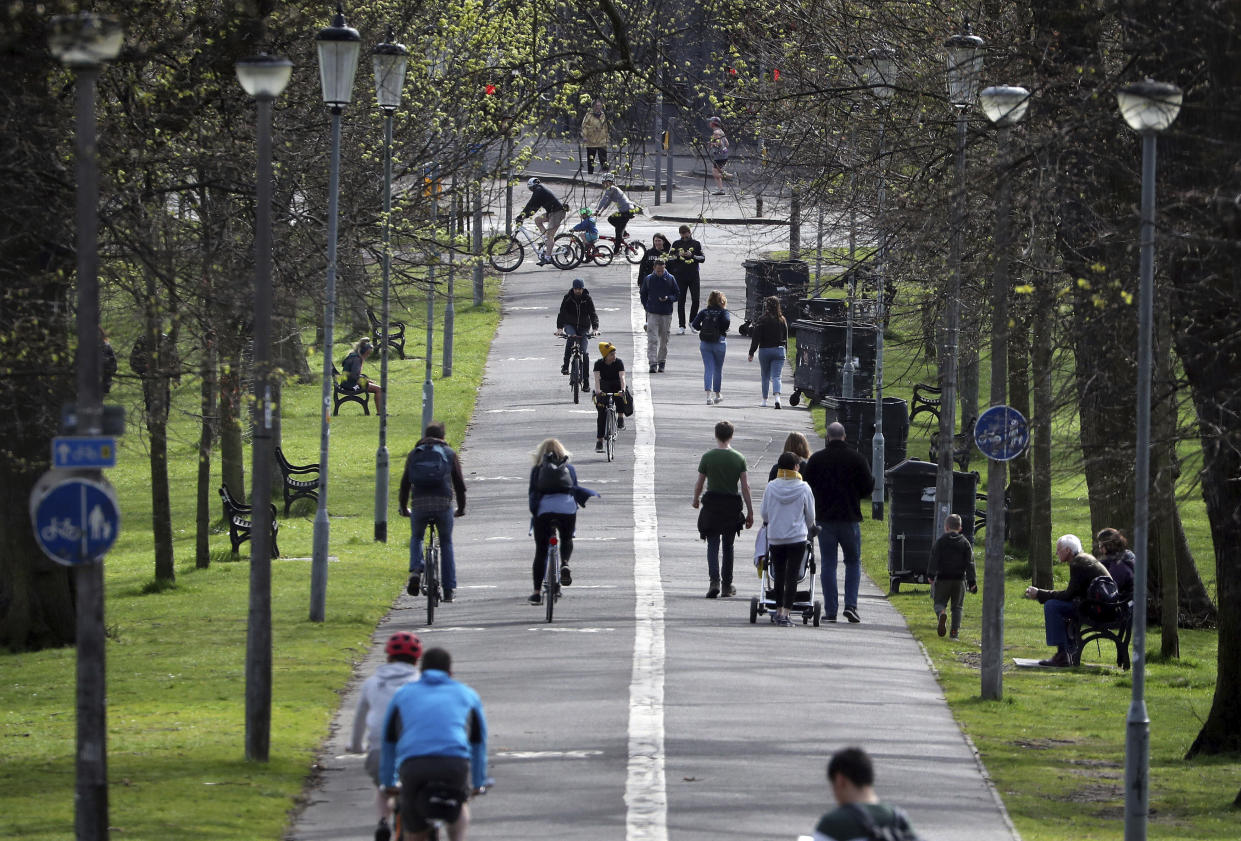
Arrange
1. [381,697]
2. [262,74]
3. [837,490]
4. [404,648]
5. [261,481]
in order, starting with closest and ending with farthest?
[381,697] < [404,648] < [262,74] < [261,481] < [837,490]

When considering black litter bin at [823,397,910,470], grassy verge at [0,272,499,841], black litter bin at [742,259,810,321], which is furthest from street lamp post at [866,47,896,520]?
black litter bin at [742,259,810,321]

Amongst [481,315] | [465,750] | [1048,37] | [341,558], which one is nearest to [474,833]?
[465,750]

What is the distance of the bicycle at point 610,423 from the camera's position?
31.3 meters

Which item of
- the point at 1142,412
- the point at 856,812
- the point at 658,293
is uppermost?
the point at 658,293

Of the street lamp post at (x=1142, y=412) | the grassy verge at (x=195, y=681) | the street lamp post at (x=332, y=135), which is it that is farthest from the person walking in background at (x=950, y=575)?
the street lamp post at (x=1142, y=412)

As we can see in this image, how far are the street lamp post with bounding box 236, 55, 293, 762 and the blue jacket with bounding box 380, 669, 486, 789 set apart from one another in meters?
4.39

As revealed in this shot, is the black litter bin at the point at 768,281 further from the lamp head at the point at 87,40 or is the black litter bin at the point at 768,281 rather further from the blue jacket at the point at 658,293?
the lamp head at the point at 87,40

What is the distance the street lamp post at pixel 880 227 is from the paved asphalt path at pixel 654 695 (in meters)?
1.82

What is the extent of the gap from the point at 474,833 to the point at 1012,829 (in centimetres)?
325

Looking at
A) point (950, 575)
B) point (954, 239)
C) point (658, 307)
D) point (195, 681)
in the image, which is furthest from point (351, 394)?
point (195, 681)

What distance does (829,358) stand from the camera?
3800cm

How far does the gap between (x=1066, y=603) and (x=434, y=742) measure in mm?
11693

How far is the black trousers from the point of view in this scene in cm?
2028

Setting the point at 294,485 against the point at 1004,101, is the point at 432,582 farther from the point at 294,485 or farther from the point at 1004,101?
the point at 294,485
